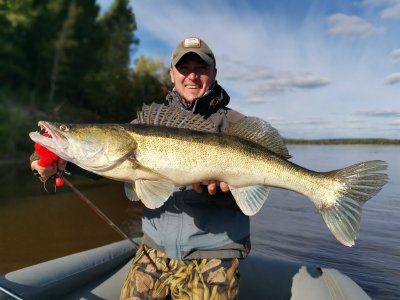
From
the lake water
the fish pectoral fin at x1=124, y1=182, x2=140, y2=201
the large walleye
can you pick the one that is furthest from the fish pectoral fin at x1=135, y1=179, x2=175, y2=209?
the lake water

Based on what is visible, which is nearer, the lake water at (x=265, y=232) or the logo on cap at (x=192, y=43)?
the logo on cap at (x=192, y=43)

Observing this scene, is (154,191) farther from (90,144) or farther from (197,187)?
(90,144)

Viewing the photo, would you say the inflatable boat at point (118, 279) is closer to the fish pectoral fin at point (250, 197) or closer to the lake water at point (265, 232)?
the fish pectoral fin at point (250, 197)

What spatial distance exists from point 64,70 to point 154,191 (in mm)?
37462

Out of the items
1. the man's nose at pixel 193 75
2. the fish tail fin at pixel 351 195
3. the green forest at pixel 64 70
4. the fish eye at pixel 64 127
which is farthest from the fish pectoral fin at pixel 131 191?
the green forest at pixel 64 70

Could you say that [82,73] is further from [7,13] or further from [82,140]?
[82,140]

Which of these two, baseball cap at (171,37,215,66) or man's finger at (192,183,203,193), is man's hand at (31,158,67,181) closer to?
man's finger at (192,183,203,193)

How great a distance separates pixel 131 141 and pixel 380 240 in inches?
303

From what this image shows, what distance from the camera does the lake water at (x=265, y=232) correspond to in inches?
283

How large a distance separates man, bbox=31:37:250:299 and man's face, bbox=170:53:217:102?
10 cm

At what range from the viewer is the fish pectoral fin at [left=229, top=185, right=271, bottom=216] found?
2.90 metres

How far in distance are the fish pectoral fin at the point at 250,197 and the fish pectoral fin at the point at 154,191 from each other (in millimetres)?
492

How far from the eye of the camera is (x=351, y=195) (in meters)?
2.94

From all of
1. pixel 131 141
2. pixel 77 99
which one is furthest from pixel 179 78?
pixel 77 99
